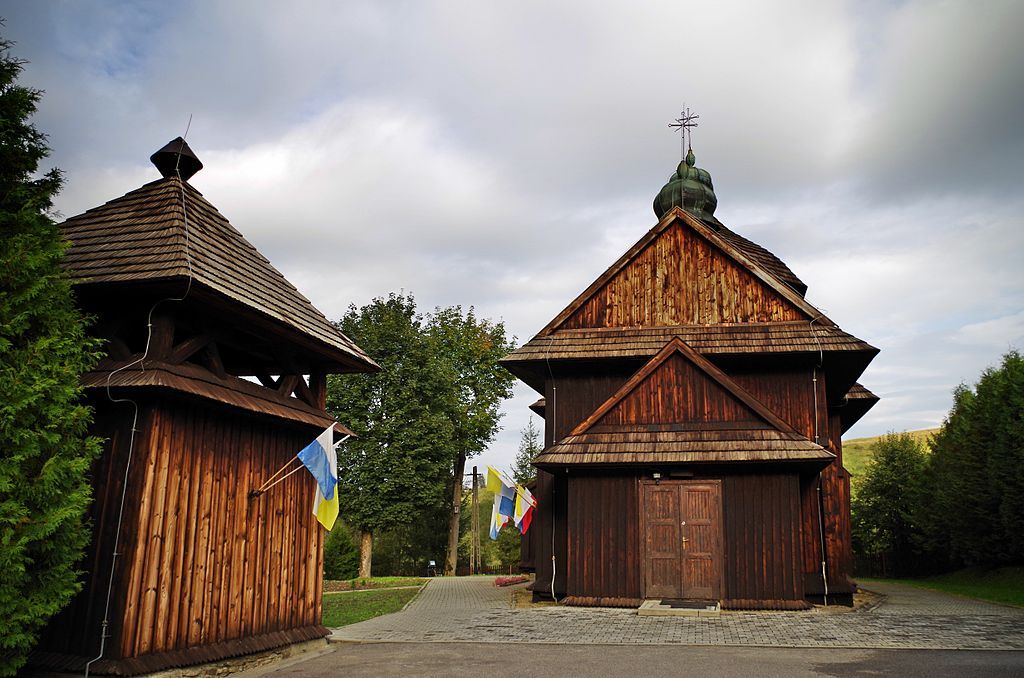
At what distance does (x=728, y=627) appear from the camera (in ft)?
42.7

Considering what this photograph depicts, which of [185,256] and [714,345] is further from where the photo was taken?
[714,345]

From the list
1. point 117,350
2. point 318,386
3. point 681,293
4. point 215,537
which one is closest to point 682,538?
point 681,293

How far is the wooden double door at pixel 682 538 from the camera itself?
15984 millimetres

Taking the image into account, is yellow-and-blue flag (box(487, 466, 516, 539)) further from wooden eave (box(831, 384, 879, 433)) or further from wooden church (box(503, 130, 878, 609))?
wooden eave (box(831, 384, 879, 433))

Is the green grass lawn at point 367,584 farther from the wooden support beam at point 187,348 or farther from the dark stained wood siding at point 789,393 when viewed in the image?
the wooden support beam at point 187,348

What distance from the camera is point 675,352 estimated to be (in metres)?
17.0

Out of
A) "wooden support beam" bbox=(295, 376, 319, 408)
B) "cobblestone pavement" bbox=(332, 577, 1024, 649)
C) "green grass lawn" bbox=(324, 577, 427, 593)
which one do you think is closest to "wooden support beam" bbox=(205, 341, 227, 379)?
"wooden support beam" bbox=(295, 376, 319, 408)

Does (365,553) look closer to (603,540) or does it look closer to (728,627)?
(603,540)

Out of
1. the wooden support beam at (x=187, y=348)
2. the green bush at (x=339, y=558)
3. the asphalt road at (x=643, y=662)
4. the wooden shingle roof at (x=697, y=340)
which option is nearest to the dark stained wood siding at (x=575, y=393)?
the wooden shingle roof at (x=697, y=340)

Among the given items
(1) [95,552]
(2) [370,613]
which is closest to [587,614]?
(2) [370,613]

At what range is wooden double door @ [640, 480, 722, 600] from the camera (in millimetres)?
15984

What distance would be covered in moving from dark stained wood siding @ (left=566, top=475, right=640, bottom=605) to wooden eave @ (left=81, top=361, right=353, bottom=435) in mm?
7092

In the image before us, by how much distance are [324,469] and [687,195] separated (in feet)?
69.8

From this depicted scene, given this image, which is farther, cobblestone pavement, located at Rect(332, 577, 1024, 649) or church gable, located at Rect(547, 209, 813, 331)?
church gable, located at Rect(547, 209, 813, 331)
